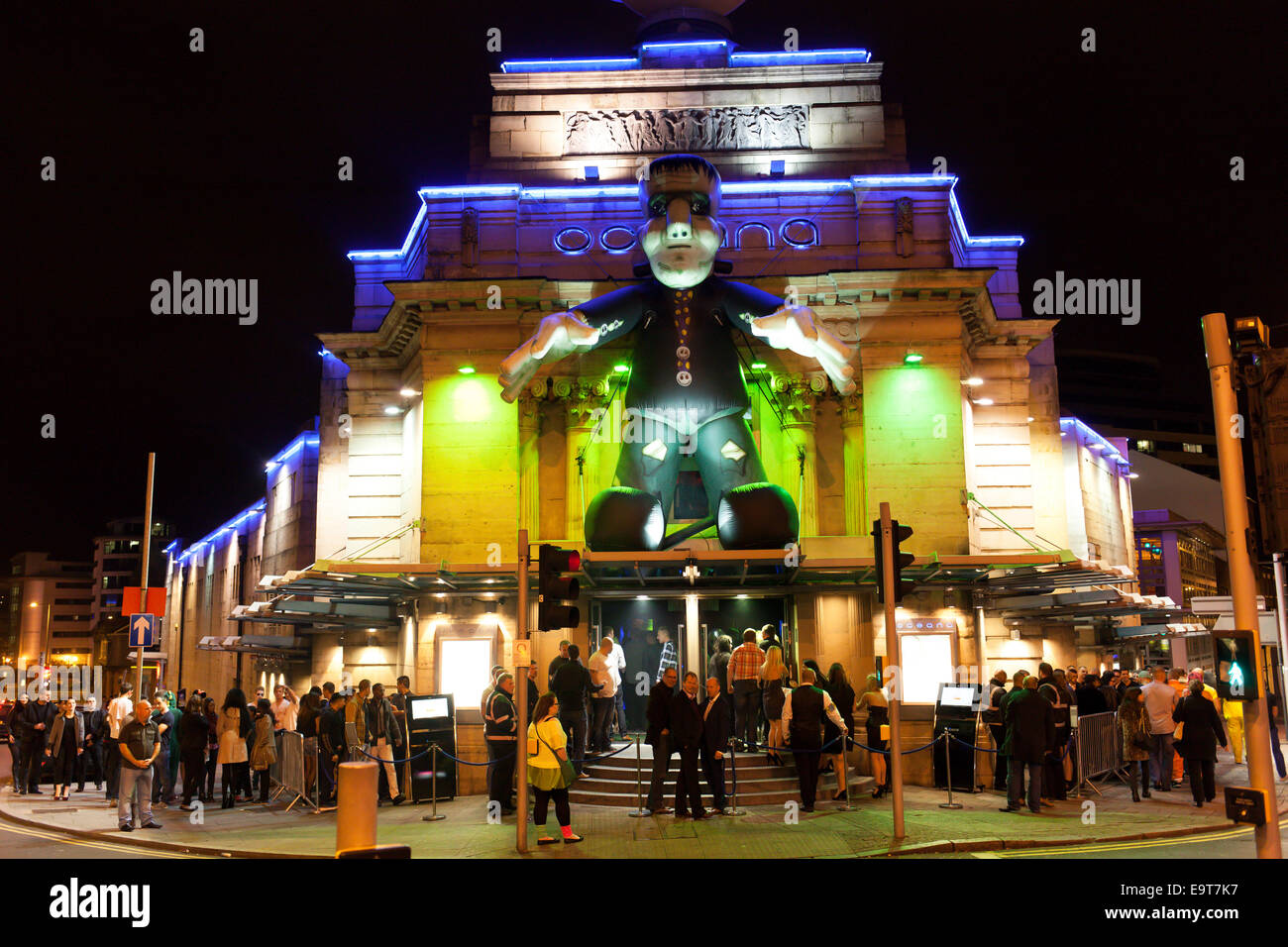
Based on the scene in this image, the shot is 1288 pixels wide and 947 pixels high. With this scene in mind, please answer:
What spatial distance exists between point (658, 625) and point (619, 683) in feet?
9.31

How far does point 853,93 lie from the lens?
78.4 ft

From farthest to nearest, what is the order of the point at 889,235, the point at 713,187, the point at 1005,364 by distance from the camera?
the point at 1005,364 → the point at 889,235 → the point at 713,187

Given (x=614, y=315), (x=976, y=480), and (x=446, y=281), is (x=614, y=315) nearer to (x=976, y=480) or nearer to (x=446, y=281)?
(x=446, y=281)

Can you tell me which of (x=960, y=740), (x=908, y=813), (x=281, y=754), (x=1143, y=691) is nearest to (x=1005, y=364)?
(x=1143, y=691)

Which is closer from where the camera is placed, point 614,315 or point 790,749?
point 790,749

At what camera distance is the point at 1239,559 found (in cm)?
1034

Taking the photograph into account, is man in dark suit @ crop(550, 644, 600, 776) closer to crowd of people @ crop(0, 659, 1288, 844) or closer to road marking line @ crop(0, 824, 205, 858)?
crowd of people @ crop(0, 659, 1288, 844)

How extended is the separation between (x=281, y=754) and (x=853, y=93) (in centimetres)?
1759

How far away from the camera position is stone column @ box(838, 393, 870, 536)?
21.6m

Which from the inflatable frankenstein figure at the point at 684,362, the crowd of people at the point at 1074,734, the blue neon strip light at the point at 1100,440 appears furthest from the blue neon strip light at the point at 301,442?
the blue neon strip light at the point at 1100,440

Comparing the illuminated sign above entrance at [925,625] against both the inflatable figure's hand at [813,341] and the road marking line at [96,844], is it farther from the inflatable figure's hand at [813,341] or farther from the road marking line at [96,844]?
the road marking line at [96,844]

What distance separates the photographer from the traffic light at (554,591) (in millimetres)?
12875

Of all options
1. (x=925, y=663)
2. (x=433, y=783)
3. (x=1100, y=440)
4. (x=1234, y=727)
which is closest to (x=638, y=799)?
(x=433, y=783)

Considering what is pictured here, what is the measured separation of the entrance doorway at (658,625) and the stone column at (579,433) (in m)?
1.90
